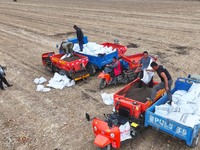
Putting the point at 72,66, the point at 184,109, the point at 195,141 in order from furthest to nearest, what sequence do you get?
the point at 72,66, the point at 184,109, the point at 195,141

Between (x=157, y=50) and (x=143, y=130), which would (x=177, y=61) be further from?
(x=143, y=130)

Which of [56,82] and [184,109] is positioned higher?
[184,109]

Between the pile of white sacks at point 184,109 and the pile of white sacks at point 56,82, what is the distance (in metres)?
Answer: 4.96

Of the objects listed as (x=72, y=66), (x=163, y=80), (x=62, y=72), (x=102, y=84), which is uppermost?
(x=163, y=80)

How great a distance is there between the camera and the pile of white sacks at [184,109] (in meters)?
6.25

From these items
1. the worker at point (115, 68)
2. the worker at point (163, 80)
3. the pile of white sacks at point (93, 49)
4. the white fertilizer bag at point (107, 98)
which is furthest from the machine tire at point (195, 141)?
the pile of white sacks at point (93, 49)

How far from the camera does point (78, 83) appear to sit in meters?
11.0

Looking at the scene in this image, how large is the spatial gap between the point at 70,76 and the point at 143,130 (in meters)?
4.58

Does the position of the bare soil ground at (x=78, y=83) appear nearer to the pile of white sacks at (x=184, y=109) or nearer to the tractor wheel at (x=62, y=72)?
the tractor wheel at (x=62, y=72)

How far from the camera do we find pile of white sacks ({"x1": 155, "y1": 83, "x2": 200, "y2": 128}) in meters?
6.25

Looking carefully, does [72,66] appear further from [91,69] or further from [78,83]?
[91,69]

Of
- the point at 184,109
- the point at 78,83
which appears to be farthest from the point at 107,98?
the point at 184,109

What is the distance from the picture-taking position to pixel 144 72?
808cm

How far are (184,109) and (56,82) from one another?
19.7 feet
